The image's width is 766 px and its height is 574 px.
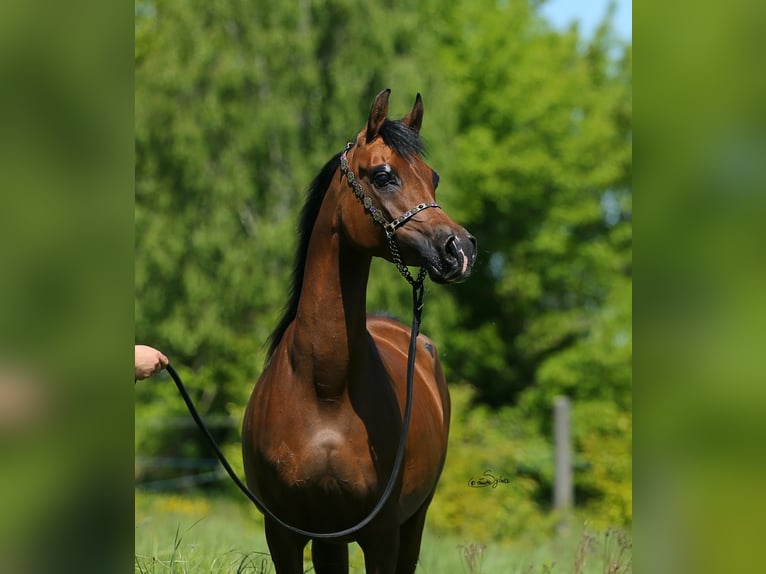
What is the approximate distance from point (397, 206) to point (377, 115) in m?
0.37

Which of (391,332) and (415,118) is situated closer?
(415,118)

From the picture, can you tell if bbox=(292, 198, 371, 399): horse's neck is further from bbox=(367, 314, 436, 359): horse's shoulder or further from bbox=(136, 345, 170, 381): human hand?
bbox=(367, 314, 436, 359): horse's shoulder

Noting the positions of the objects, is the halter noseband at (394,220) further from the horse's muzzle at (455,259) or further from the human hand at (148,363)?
the human hand at (148,363)

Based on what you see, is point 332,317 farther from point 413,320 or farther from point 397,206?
point 397,206

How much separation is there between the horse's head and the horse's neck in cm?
12

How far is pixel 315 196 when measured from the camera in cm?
407

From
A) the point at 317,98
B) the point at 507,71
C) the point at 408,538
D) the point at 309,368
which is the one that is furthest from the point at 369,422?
the point at 507,71

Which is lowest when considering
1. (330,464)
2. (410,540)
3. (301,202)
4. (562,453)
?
(562,453)

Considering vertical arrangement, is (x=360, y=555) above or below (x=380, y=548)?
below

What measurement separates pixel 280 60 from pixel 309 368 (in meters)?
14.3

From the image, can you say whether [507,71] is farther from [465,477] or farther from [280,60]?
[465,477]

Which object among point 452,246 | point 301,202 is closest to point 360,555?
point 452,246

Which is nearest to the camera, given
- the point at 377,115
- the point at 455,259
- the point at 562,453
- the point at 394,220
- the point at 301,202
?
the point at 455,259

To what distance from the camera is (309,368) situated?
3875 mm
